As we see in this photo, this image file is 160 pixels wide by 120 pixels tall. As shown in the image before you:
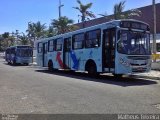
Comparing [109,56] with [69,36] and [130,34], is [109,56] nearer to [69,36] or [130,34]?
[130,34]

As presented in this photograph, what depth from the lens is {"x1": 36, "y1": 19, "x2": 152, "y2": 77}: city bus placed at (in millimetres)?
18219

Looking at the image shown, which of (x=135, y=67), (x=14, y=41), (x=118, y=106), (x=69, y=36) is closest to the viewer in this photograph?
(x=118, y=106)

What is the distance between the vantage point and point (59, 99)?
12359 mm

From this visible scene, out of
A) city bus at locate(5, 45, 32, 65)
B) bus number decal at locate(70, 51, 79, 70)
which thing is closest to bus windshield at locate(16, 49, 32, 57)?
city bus at locate(5, 45, 32, 65)

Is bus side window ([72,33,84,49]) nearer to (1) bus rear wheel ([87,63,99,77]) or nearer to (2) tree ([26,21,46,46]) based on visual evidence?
(1) bus rear wheel ([87,63,99,77])

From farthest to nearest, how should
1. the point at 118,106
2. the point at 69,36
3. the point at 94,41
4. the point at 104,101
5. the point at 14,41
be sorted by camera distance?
the point at 14,41 → the point at 69,36 → the point at 94,41 → the point at 104,101 → the point at 118,106

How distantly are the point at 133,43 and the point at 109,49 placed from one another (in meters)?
1.43

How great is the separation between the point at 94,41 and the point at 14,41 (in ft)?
349

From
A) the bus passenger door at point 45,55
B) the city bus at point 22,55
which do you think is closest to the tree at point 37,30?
the city bus at point 22,55

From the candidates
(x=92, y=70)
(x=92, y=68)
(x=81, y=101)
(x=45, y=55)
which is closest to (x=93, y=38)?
(x=92, y=68)

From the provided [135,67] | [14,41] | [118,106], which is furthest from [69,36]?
[14,41]

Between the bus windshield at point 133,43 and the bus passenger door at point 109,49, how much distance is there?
570mm

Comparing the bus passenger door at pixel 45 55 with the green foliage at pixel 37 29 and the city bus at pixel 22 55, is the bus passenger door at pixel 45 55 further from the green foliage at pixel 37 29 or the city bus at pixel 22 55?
the green foliage at pixel 37 29

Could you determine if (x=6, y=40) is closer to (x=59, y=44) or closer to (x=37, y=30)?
(x=37, y=30)
